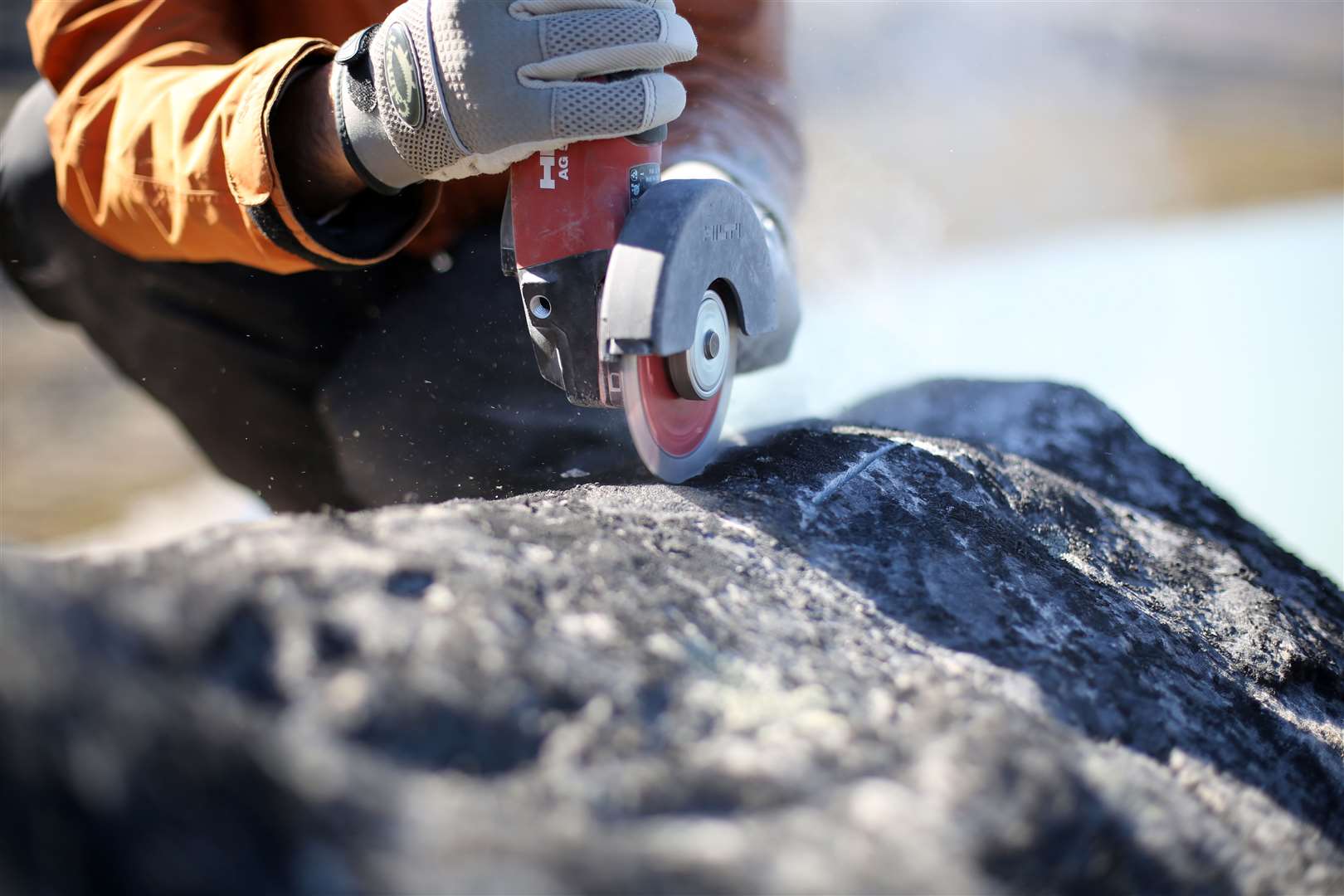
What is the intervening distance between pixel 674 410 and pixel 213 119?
2.51 ft

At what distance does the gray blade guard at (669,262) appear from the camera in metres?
1.00

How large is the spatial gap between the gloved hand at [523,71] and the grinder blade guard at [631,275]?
0.05 metres

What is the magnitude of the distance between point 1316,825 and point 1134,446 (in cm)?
94

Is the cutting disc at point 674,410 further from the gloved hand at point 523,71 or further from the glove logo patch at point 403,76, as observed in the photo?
the glove logo patch at point 403,76

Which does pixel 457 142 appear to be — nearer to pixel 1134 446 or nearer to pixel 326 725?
pixel 326 725

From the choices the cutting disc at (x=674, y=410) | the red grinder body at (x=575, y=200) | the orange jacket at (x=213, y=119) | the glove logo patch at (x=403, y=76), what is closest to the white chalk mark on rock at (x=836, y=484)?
the cutting disc at (x=674, y=410)

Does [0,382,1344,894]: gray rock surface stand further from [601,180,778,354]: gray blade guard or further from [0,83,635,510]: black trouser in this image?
[0,83,635,510]: black trouser

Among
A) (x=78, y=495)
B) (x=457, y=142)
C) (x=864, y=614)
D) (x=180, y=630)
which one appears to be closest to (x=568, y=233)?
(x=457, y=142)

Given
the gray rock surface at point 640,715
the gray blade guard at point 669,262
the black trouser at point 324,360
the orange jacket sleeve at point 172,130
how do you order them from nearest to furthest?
the gray rock surface at point 640,715
the gray blade guard at point 669,262
the orange jacket sleeve at point 172,130
the black trouser at point 324,360

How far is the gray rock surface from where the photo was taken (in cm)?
50

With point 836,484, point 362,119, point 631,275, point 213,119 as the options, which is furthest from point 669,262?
point 213,119

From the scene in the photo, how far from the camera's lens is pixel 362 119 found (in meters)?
1.22

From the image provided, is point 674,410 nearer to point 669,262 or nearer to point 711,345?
point 711,345

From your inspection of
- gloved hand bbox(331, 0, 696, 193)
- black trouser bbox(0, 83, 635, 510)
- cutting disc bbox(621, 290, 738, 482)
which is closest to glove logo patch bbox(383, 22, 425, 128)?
gloved hand bbox(331, 0, 696, 193)
